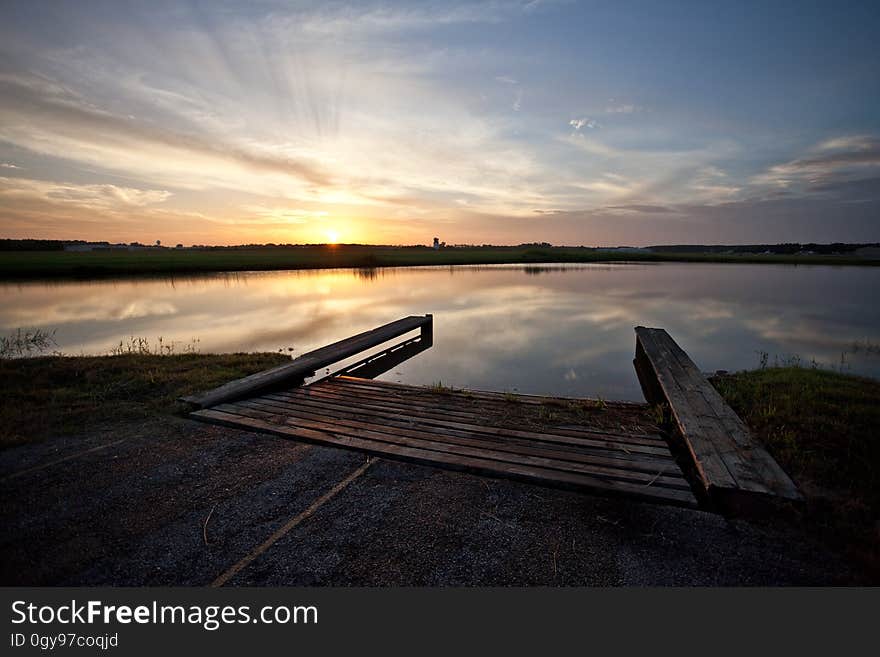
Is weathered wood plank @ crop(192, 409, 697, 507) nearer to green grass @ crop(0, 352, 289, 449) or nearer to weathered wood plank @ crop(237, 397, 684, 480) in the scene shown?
weathered wood plank @ crop(237, 397, 684, 480)

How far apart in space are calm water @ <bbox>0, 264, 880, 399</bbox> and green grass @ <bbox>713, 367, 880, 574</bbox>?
10.3 feet

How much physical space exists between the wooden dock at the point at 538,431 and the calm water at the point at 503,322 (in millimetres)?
3096

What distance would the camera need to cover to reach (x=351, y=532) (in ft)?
12.0

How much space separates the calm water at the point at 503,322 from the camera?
39.4 ft

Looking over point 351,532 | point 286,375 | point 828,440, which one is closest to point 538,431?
point 351,532

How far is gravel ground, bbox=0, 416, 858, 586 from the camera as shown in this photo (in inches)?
123

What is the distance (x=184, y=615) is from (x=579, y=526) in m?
3.20

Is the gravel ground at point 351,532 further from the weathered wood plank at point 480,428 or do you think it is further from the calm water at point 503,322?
the calm water at point 503,322

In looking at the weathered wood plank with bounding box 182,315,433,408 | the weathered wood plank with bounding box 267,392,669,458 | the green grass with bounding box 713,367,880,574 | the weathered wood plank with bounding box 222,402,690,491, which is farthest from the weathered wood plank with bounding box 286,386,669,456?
the green grass with bounding box 713,367,880,574

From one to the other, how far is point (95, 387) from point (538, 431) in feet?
27.0

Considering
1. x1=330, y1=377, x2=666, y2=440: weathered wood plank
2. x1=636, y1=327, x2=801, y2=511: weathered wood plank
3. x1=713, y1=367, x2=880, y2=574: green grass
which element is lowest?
x1=330, y1=377, x2=666, y2=440: weathered wood plank

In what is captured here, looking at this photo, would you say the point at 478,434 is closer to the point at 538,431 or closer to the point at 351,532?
the point at 538,431

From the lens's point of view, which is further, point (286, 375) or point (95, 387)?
point (286, 375)

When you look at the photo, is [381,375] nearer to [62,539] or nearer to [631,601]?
[62,539]
